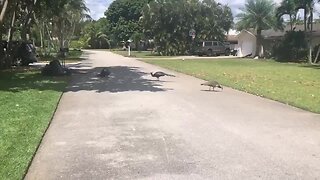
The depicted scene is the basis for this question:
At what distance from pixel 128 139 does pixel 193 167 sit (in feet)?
6.53

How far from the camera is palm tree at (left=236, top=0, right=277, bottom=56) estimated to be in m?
49.6

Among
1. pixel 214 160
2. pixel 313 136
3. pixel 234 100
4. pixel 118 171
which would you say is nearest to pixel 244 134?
pixel 313 136

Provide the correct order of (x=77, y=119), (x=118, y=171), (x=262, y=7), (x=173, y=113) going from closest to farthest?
1. (x=118, y=171)
2. (x=77, y=119)
3. (x=173, y=113)
4. (x=262, y=7)

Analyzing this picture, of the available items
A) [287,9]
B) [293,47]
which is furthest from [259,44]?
[287,9]

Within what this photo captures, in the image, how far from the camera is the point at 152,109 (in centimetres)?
1145

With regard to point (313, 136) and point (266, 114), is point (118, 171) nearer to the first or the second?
point (313, 136)

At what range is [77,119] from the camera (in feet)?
33.2

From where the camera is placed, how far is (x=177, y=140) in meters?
8.00

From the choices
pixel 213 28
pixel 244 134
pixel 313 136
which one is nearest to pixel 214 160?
pixel 244 134

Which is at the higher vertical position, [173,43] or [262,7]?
[262,7]

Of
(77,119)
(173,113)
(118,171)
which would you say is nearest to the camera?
(118,171)

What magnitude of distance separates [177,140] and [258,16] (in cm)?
4364

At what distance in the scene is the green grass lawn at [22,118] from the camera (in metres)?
6.54

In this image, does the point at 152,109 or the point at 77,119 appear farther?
the point at 152,109
